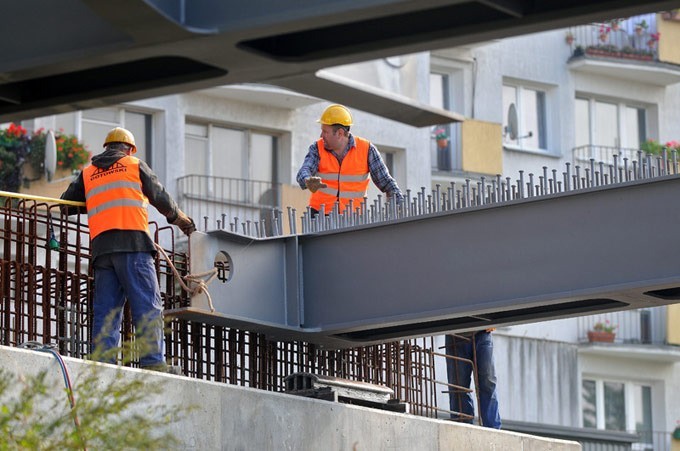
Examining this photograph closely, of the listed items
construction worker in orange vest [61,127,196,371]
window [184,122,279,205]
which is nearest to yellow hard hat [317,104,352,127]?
construction worker in orange vest [61,127,196,371]

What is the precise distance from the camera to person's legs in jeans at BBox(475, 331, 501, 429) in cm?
1802

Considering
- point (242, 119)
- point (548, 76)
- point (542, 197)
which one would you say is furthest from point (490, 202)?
point (548, 76)

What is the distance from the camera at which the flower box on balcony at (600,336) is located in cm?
4372

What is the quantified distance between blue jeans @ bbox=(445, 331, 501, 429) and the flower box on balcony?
25347 mm

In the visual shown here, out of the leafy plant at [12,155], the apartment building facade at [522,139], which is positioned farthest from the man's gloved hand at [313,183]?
the apartment building facade at [522,139]

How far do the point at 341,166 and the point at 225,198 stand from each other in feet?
67.0

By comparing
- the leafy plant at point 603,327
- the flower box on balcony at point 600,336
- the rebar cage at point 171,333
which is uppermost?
the rebar cage at point 171,333

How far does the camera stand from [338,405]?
1495 centimetres

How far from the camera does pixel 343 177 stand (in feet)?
56.7

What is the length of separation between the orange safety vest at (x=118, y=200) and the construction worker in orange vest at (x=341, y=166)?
280cm

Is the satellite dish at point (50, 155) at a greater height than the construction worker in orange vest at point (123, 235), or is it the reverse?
the satellite dish at point (50, 155)

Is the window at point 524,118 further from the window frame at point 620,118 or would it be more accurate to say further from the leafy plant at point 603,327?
the leafy plant at point 603,327

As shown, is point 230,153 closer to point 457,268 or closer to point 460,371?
point 460,371

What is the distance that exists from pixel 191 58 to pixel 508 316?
838 cm
